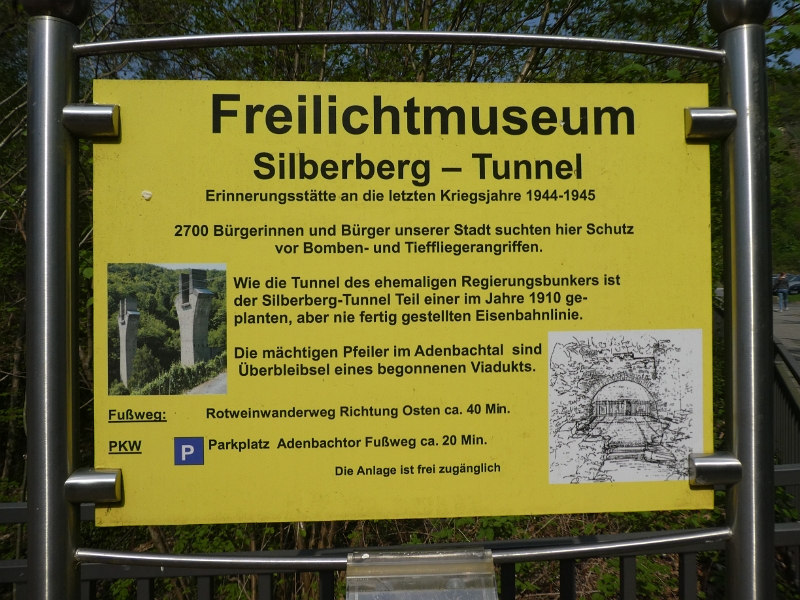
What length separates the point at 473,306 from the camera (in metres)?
1.49

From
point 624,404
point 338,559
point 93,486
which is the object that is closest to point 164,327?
point 93,486

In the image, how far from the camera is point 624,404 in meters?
1.55

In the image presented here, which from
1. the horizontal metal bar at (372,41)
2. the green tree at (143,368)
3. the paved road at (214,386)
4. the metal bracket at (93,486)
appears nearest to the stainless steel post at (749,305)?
the horizontal metal bar at (372,41)

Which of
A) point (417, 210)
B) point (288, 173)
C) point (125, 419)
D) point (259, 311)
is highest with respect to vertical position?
point (288, 173)

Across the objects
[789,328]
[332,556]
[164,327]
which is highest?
[164,327]

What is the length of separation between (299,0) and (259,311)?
4.93 m

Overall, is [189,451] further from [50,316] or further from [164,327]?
[50,316]

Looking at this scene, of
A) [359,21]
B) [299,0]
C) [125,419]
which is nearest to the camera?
[125,419]

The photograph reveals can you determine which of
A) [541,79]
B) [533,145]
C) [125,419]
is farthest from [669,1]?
[125,419]

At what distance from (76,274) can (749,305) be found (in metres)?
1.80

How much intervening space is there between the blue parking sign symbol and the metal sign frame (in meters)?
0.19

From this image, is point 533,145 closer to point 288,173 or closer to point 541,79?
point 288,173

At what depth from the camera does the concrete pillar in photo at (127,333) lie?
145cm

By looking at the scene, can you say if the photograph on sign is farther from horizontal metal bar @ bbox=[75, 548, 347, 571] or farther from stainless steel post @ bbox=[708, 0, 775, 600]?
stainless steel post @ bbox=[708, 0, 775, 600]
